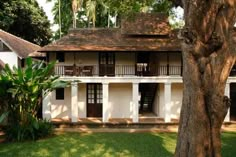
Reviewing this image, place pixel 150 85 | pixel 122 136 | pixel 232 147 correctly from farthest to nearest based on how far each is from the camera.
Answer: pixel 150 85
pixel 122 136
pixel 232 147

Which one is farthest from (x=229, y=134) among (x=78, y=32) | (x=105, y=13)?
(x=105, y=13)

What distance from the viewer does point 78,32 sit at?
23094 millimetres

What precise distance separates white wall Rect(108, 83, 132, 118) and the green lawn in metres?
4.95

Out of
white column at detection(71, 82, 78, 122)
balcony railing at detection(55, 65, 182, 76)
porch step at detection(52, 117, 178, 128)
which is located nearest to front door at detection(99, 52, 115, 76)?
balcony railing at detection(55, 65, 182, 76)

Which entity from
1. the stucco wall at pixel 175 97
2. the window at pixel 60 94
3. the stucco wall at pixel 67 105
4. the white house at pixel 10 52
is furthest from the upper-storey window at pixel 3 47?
the stucco wall at pixel 175 97

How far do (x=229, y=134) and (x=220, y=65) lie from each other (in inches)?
387

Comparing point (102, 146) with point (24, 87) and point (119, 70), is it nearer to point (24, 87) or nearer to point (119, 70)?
point (24, 87)

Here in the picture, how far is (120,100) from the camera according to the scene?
72.8 ft

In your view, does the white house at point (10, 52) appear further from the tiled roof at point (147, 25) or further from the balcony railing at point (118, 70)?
the tiled roof at point (147, 25)

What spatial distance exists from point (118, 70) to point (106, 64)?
2.76 feet

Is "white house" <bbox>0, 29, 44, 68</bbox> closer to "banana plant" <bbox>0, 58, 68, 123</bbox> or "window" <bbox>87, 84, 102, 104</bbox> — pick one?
"window" <bbox>87, 84, 102, 104</bbox>

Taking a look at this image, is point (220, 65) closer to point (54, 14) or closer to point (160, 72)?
point (160, 72)

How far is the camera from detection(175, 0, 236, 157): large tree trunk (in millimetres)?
8031

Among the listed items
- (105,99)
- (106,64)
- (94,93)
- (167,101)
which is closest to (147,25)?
(106,64)
